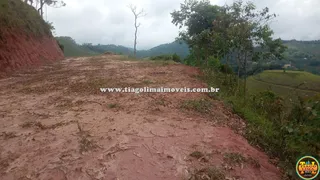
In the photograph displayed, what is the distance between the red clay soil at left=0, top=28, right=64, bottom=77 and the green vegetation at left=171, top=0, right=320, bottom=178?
27.5ft

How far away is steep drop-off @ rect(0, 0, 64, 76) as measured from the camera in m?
9.49

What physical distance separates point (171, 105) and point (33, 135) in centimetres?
262

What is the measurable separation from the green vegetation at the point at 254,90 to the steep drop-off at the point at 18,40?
8.61 meters

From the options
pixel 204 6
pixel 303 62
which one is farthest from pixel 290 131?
pixel 303 62

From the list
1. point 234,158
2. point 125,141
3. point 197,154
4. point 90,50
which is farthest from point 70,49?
point 234,158

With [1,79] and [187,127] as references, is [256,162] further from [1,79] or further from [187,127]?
[1,79]

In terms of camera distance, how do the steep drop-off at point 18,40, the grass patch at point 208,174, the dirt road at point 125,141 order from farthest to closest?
the steep drop-off at point 18,40
the dirt road at point 125,141
the grass patch at point 208,174

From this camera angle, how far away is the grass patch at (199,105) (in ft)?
14.3

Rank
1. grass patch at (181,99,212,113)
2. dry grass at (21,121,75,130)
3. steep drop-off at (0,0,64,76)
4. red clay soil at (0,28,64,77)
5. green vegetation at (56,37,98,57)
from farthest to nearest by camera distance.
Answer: green vegetation at (56,37,98,57)
steep drop-off at (0,0,64,76)
red clay soil at (0,28,64,77)
grass patch at (181,99,212,113)
dry grass at (21,121,75,130)

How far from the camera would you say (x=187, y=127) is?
11.6 feet

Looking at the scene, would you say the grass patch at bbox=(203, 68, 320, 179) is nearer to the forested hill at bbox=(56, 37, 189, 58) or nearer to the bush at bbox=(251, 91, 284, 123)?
the bush at bbox=(251, 91, 284, 123)

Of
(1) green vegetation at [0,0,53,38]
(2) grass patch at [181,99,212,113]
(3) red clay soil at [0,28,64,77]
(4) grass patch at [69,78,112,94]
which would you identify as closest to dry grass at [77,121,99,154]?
(2) grass patch at [181,99,212,113]

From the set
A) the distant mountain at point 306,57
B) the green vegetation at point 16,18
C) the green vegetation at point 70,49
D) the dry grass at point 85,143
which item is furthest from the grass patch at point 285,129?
the green vegetation at point 70,49

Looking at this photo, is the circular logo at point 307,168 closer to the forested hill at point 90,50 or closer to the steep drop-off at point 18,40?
the steep drop-off at point 18,40
